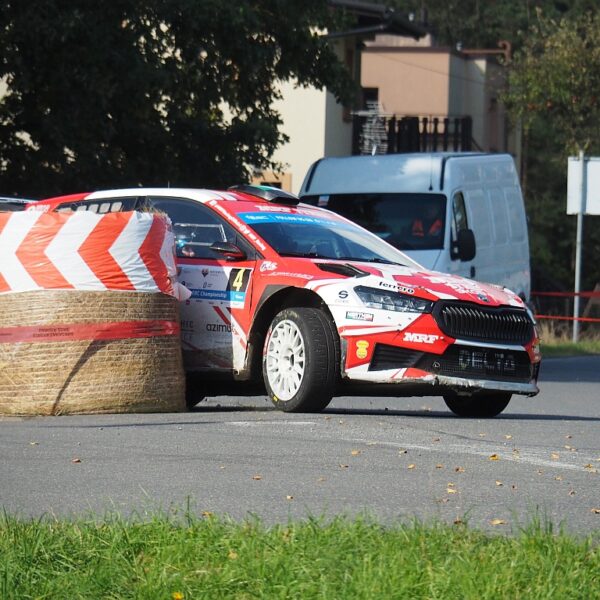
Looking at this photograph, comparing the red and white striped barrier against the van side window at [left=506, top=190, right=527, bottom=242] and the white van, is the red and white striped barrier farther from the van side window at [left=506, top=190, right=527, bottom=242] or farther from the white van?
the van side window at [left=506, top=190, right=527, bottom=242]

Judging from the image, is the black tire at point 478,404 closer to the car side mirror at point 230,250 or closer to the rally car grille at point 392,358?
the rally car grille at point 392,358

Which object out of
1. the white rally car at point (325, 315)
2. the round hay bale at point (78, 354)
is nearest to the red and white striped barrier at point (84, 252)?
the round hay bale at point (78, 354)

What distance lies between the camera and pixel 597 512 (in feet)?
22.4

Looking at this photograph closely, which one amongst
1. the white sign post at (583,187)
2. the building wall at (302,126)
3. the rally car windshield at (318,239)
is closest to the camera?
the rally car windshield at (318,239)

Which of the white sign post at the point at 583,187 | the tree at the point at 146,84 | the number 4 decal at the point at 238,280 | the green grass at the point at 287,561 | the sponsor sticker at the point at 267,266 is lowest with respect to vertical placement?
the green grass at the point at 287,561

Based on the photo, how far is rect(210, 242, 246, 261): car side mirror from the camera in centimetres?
1158

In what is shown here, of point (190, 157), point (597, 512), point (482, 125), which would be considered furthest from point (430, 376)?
point (482, 125)

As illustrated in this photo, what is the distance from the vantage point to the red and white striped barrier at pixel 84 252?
36.2ft

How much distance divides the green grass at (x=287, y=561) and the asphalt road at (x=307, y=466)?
19.5 inches

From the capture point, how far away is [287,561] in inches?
210

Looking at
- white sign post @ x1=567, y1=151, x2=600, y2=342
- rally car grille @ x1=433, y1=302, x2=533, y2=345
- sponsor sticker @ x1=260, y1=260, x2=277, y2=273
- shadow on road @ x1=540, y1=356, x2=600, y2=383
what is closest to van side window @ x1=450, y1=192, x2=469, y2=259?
shadow on road @ x1=540, y1=356, x2=600, y2=383

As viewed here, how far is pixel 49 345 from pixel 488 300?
2.91 meters

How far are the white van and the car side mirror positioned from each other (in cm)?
825

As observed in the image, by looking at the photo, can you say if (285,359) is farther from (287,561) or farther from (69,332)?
(287,561)
